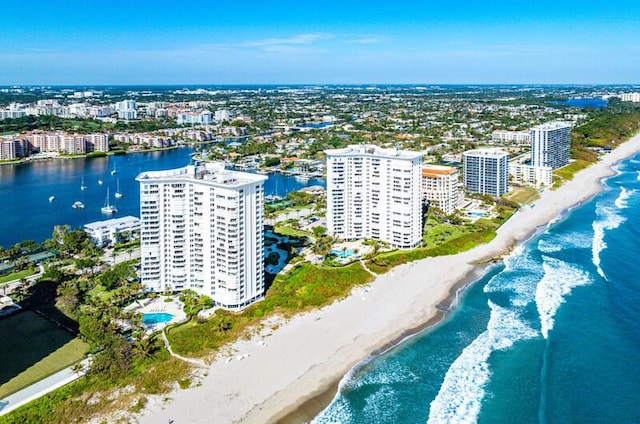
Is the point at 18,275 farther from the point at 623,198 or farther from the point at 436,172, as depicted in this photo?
the point at 623,198

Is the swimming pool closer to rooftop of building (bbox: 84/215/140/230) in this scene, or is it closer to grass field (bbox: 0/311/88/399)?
rooftop of building (bbox: 84/215/140/230)

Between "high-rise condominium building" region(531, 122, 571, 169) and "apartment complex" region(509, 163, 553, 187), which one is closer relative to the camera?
"apartment complex" region(509, 163, 553, 187)

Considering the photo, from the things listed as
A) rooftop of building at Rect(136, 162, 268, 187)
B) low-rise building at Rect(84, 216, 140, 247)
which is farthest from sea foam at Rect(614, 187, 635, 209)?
low-rise building at Rect(84, 216, 140, 247)

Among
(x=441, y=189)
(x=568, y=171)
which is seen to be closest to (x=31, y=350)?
(x=441, y=189)

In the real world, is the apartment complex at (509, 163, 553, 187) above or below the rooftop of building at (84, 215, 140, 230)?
above

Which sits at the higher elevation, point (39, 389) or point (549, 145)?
point (549, 145)
